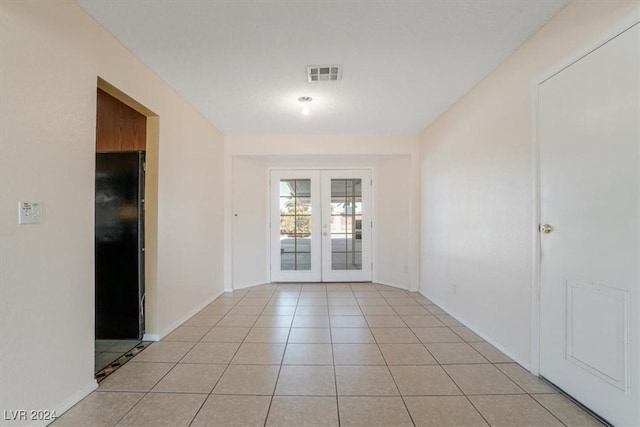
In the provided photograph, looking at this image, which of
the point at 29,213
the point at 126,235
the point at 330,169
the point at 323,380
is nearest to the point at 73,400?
the point at 29,213

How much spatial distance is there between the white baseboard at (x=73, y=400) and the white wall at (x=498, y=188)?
10.2 ft

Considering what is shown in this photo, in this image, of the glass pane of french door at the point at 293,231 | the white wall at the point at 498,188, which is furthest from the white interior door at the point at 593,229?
the glass pane of french door at the point at 293,231

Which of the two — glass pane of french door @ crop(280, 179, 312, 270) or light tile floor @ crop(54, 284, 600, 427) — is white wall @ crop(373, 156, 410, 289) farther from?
light tile floor @ crop(54, 284, 600, 427)

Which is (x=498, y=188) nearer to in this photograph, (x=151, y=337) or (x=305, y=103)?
(x=305, y=103)

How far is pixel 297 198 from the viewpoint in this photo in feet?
17.9

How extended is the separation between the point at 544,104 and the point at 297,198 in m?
3.89

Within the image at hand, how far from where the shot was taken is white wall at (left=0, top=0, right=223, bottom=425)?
1.51 metres

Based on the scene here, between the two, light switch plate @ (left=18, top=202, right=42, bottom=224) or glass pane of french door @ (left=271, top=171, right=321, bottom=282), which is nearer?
light switch plate @ (left=18, top=202, right=42, bottom=224)

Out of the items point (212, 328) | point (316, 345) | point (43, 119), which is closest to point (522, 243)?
point (316, 345)

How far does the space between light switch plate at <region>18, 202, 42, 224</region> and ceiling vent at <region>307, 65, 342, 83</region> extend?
218cm

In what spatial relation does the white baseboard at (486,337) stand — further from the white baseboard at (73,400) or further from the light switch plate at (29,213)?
the light switch plate at (29,213)

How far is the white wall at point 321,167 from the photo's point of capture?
4.77 meters

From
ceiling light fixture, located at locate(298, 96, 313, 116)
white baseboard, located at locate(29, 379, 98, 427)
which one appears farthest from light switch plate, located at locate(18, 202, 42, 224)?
ceiling light fixture, located at locate(298, 96, 313, 116)

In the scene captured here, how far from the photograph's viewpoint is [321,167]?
5359 millimetres
